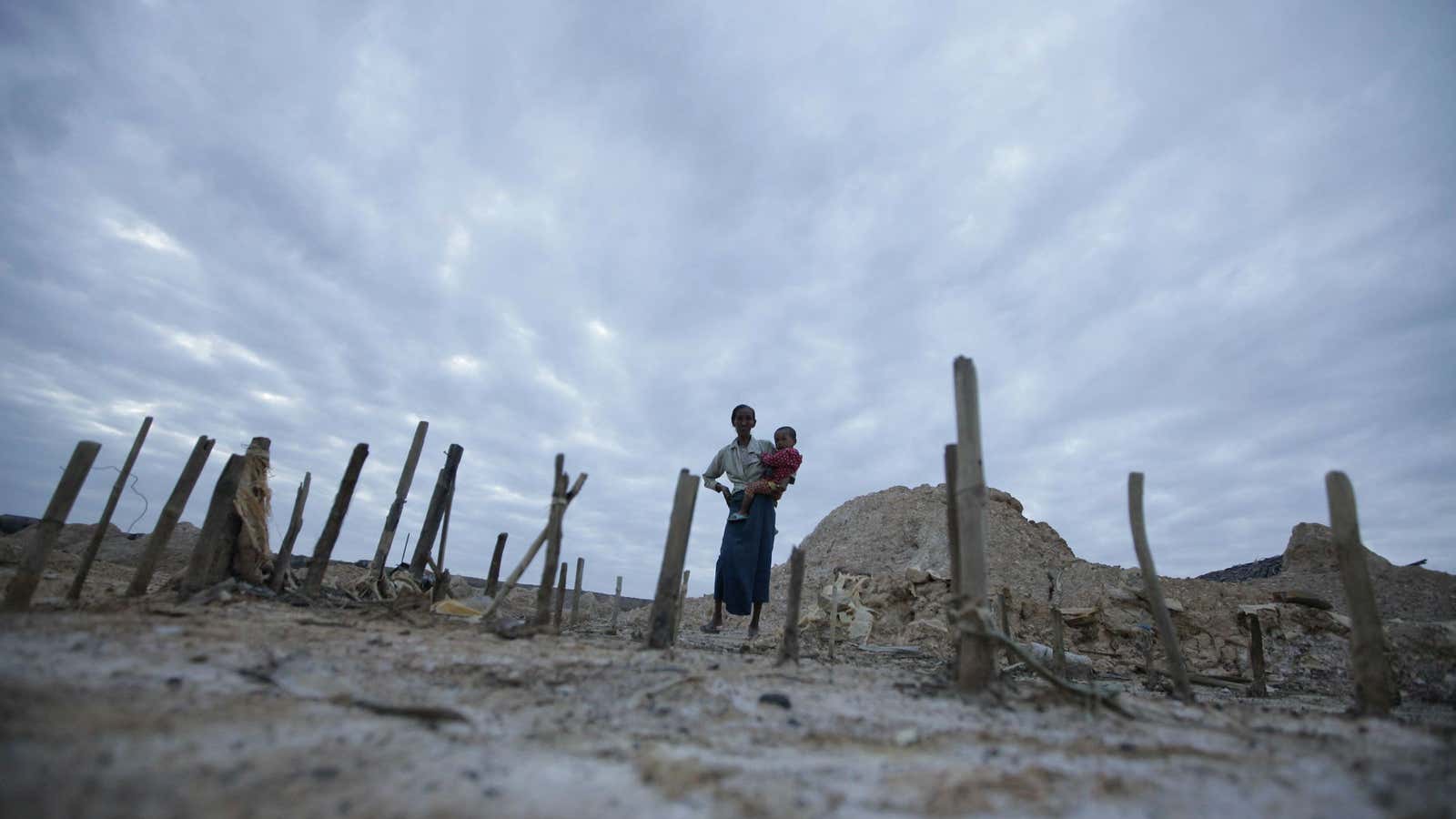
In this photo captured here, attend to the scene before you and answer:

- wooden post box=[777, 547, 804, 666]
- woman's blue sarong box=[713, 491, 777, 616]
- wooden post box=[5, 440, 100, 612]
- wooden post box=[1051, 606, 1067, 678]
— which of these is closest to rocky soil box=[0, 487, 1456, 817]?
wooden post box=[777, 547, 804, 666]

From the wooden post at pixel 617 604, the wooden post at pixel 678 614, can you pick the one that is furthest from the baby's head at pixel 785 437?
the wooden post at pixel 617 604

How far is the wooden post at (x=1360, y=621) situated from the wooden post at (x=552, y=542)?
16.0ft

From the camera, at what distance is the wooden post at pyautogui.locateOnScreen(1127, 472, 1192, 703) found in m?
4.23

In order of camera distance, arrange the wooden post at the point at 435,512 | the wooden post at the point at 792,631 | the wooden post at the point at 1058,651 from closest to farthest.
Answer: the wooden post at the point at 792,631, the wooden post at the point at 1058,651, the wooden post at the point at 435,512

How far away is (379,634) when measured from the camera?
4684 mm

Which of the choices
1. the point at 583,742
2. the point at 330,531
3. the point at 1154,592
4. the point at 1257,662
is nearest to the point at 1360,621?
the point at 1154,592

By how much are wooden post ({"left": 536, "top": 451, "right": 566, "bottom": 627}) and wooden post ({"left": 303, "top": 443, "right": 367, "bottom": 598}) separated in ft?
8.05

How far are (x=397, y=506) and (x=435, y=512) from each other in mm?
613

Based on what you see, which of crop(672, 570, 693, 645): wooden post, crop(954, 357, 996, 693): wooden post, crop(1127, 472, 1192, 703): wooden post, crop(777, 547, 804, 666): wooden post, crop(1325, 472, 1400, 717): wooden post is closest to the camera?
crop(1325, 472, 1400, 717): wooden post

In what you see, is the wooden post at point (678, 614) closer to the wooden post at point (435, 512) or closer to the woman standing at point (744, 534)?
the woman standing at point (744, 534)

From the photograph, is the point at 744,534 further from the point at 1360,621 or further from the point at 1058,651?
the point at 1360,621

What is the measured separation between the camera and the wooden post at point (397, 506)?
7.88m

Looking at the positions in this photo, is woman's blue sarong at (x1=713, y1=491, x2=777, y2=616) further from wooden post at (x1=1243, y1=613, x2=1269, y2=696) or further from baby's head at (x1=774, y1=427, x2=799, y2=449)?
wooden post at (x1=1243, y1=613, x2=1269, y2=696)

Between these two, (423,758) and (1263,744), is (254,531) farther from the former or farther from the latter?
(1263,744)
